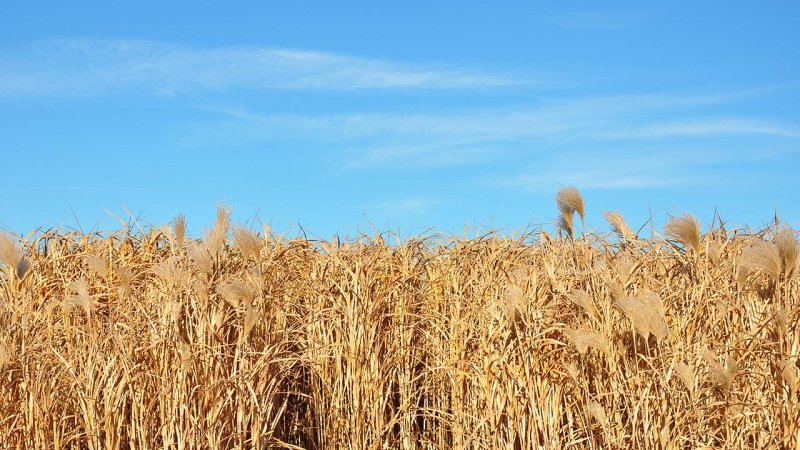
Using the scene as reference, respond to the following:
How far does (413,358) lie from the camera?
14.1ft

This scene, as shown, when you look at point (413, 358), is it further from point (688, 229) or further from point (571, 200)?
point (688, 229)

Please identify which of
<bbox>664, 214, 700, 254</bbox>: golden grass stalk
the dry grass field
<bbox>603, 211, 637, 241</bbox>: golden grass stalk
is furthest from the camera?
<bbox>603, 211, 637, 241</bbox>: golden grass stalk

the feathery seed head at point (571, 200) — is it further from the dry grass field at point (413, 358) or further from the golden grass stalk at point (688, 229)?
the golden grass stalk at point (688, 229)

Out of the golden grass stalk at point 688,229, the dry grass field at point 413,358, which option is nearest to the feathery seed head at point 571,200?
the dry grass field at point 413,358

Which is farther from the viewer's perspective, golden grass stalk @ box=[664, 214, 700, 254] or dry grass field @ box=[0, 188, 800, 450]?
golden grass stalk @ box=[664, 214, 700, 254]

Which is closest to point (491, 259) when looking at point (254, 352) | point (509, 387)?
point (509, 387)

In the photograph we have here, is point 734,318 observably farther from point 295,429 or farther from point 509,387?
point 295,429

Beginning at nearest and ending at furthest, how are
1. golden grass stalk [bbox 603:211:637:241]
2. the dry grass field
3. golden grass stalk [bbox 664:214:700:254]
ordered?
the dry grass field < golden grass stalk [bbox 664:214:700:254] < golden grass stalk [bbox 603:211:637:241]

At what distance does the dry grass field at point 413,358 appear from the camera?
3291mm

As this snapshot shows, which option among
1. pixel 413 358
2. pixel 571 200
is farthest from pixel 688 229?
pixel 413 358

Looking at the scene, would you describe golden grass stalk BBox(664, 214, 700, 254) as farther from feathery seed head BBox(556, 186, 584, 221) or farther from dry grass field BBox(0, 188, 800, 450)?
feathery seed head BBox(556, 186, 584, 221)

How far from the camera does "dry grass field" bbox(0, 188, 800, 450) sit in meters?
3.29

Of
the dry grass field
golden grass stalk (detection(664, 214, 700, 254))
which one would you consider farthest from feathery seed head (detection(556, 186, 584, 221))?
golden grass stalk (detection(664, 214, 700, 254))

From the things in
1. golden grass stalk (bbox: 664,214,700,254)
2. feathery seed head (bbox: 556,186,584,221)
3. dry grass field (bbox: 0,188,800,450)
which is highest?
feathery seed head (bbox: 556,186,584,221)
